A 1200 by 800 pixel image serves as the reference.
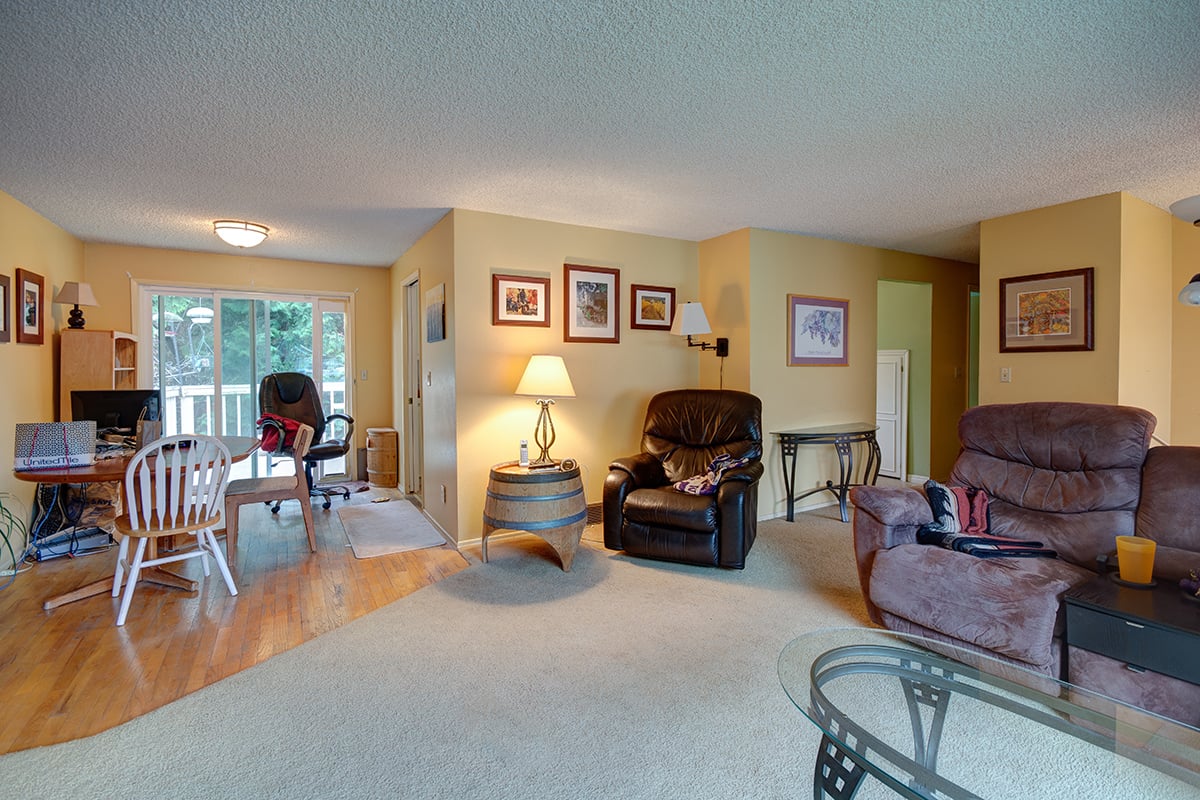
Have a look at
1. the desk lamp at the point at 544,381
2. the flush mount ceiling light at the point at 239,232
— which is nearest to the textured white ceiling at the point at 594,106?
the flush mount ceiling light at the point at 239,232

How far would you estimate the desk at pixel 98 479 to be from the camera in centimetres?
275

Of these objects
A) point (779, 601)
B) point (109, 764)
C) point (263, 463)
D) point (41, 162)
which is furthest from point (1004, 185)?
point (263, 463)

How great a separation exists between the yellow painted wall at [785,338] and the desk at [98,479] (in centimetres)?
367

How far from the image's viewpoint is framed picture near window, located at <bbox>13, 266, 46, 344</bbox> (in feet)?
12.3

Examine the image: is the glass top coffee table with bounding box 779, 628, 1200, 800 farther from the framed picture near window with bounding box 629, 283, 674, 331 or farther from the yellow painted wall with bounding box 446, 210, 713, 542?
the framed picture near window with bounding box 629, 283, 674, 331

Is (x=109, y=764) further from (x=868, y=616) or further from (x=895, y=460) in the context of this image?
(x=895, y=460)

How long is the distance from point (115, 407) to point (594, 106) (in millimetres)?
3629

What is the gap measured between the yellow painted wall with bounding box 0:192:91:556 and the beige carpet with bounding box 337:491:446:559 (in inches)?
78.0

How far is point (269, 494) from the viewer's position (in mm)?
3680

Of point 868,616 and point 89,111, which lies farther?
point 868,616

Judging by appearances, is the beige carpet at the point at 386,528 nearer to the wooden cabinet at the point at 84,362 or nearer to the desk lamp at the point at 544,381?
the desk lamp at the point at 544,381

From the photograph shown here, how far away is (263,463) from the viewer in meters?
5.95

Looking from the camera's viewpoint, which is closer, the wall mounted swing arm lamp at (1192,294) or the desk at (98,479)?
→ the wall mounted swing arm lamp at (1192,294)

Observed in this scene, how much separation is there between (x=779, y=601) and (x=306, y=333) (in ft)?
17.3
